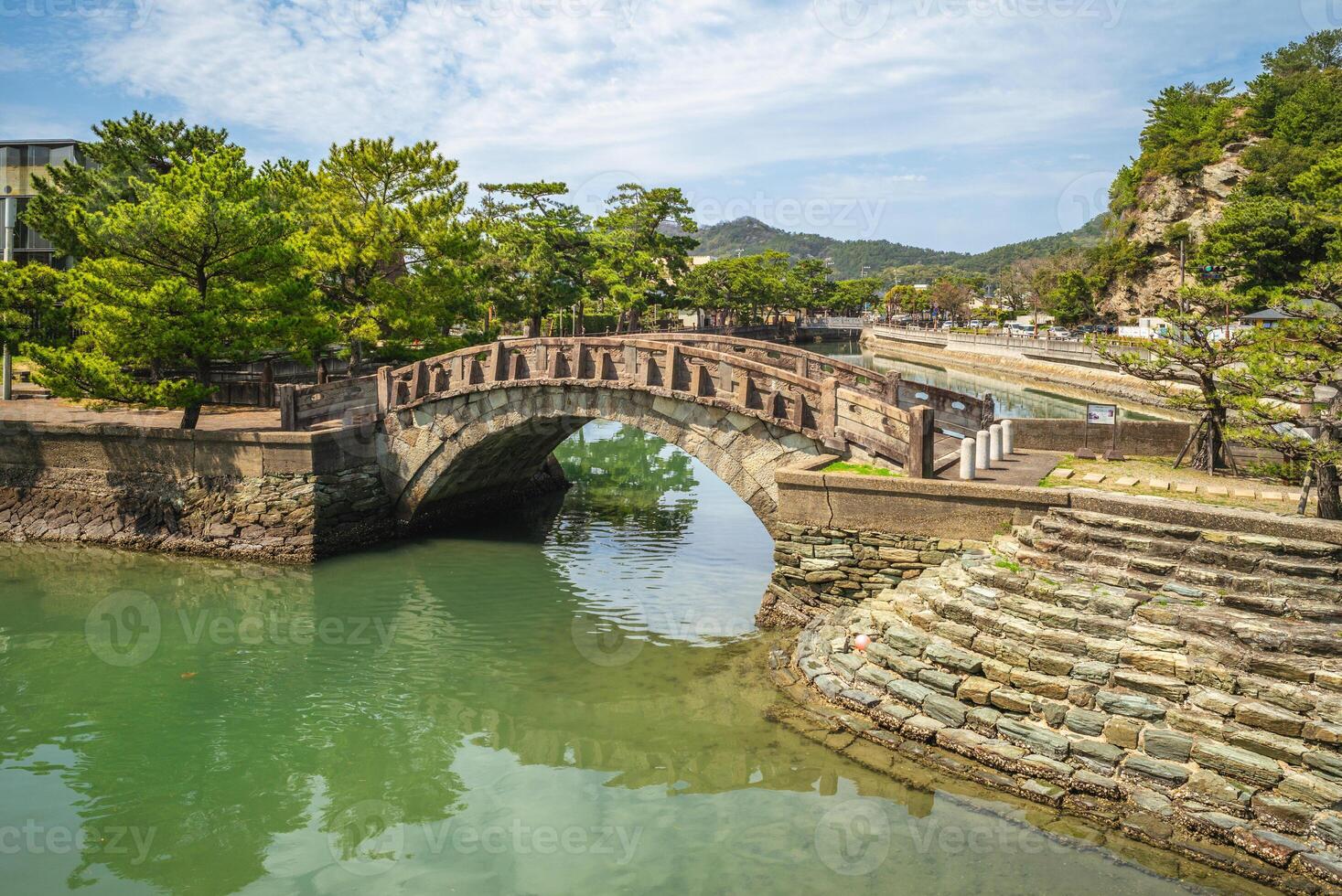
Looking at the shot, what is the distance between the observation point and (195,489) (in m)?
21.2

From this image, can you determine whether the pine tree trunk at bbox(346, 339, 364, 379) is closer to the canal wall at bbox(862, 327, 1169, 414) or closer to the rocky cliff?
the canal wall at bbox(862, 327, 1169, 414)

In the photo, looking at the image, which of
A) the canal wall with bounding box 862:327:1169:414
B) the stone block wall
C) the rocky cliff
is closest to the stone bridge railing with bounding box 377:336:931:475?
the stone block wall

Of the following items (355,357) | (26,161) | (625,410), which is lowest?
(625,410)

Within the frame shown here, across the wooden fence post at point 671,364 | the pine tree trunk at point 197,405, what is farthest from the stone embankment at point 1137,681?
the pine tree trunk at point 197,405

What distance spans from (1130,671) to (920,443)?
507 centimetres

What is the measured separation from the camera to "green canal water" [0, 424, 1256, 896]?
29.9 feet

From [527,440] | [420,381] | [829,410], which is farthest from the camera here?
[527,440]

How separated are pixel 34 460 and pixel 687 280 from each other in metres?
52.1

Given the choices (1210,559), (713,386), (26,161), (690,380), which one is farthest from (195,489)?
(26,161)

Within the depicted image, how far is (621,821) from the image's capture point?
10125 millimetres

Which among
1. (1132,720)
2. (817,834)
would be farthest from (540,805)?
(1132,720)

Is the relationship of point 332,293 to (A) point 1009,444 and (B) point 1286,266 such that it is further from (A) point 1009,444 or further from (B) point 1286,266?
(B) point 1286,266

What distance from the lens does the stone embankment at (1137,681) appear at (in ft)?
28.0

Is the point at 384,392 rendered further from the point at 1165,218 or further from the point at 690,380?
the point at 1165,218
